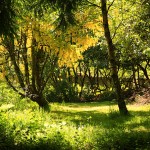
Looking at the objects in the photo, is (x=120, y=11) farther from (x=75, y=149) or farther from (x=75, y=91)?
(x=75, y=91)

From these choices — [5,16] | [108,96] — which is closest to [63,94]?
[108,96]

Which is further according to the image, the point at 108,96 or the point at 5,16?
the point at 108,96

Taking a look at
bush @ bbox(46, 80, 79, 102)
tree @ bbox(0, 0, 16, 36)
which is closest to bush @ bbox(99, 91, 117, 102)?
bush @ bbox(46, 80, 79, 102)

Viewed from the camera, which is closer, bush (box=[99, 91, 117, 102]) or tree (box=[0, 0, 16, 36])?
tree (box=[0, 0, 16, 36])

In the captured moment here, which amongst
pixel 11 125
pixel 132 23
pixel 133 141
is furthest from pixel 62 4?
pixel 132 23

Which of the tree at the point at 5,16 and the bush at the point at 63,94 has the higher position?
the tree at the point at 5,16

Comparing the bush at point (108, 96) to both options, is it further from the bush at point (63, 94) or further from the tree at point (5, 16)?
the tree at point (5, 16)

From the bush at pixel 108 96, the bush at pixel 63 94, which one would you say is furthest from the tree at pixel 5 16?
the bush at pixel 63 94

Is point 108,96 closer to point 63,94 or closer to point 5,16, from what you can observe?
point 63,94

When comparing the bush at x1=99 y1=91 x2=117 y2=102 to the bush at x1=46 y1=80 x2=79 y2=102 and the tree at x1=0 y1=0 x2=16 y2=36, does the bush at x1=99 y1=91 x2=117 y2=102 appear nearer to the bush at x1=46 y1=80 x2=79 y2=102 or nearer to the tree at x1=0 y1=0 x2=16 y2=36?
the bush at x1=46 y1=80 x2=79 y2=102

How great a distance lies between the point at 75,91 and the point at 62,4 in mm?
19331

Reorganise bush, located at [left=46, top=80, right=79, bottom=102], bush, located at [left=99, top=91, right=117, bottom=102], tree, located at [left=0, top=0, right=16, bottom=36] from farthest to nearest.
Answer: bush, located at [left=46, top=80, right=79, bottom=102] → bush, located at [left=99, top=91, right=117, bottom=102] → tree, located at [left=0, top=0, right=16, bottom=36]

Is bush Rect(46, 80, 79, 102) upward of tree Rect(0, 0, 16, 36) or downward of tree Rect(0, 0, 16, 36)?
downward

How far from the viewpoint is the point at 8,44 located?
1586 centimetres
